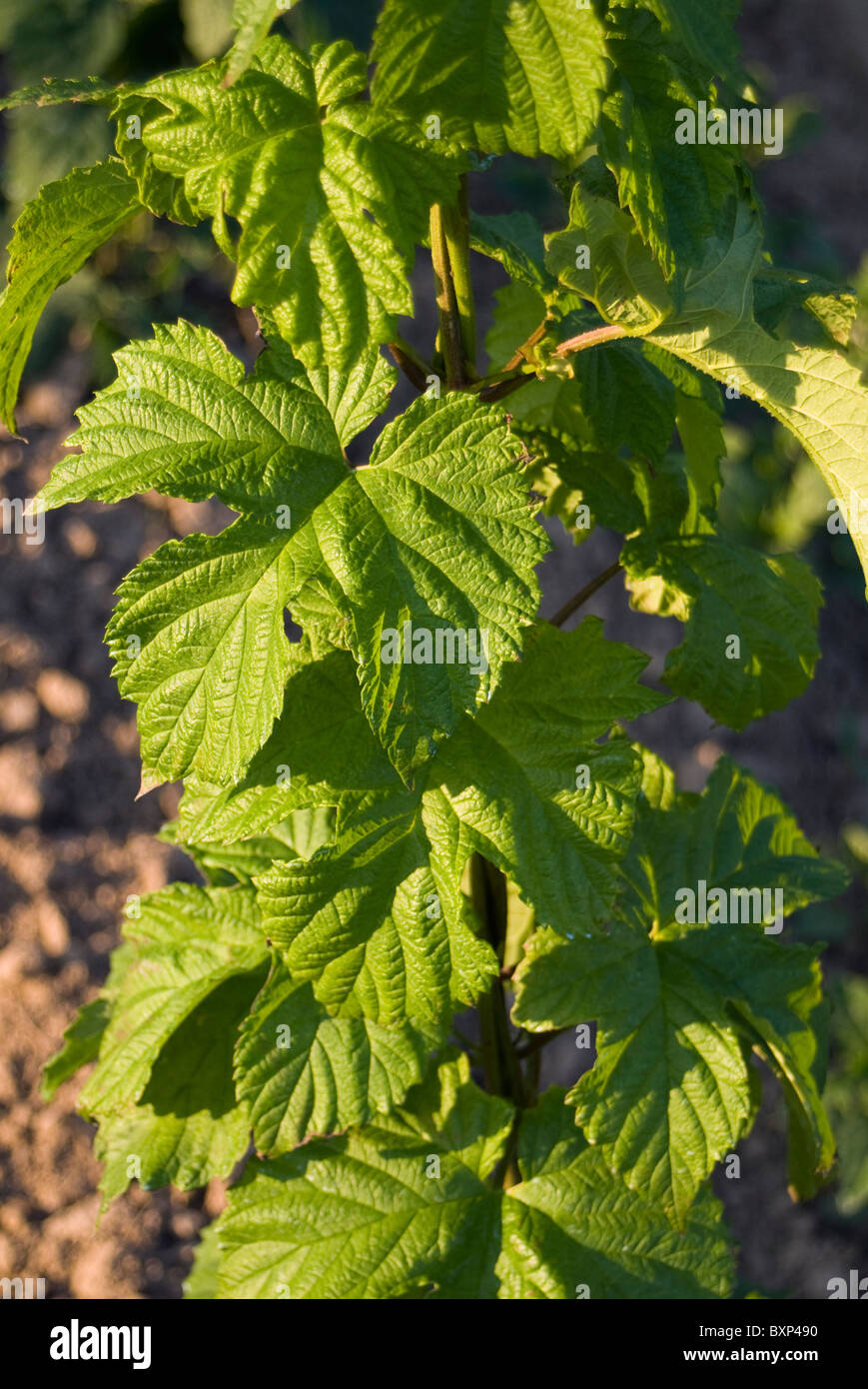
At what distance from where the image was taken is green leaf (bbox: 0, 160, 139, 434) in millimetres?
966

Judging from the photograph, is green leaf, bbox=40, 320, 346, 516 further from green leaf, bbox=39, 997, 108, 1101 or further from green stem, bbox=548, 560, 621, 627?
green leaf, bbox=39, 997, 108, 1101

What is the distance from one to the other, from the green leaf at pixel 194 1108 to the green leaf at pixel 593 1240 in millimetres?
338

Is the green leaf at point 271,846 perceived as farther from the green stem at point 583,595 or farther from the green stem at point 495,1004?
the green stem at point 583,595

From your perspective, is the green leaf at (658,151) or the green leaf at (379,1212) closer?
the green leaf at (658,151)

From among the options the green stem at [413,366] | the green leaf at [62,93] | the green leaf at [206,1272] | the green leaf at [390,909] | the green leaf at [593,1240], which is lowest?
the green leaf at [206,1272]

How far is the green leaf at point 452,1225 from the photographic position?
1249 millimetres

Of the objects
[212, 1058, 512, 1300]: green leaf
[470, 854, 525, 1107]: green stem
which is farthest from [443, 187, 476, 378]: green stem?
[212, 1058, 512, 1300]: green leaf

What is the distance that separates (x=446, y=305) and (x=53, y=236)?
1.11ft

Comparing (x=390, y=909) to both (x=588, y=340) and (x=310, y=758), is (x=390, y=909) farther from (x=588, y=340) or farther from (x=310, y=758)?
(x=588, y=340)

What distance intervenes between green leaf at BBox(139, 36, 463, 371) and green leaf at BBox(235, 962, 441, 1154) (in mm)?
710

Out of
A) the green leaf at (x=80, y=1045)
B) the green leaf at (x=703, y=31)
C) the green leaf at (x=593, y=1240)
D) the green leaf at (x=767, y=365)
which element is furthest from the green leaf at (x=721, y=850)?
the green leaf at (x=703, y=31)

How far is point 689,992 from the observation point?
49.7 inches

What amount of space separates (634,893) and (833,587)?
2.60m
